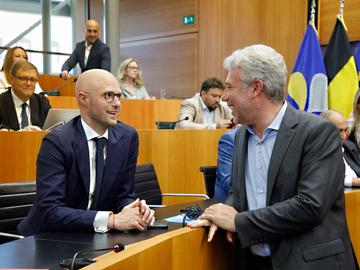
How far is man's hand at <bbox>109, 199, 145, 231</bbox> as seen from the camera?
6.26 feet

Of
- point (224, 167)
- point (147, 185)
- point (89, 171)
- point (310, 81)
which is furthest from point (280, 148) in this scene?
point (310, 81)

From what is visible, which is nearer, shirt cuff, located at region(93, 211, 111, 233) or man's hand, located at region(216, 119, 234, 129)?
shirt cuff, located at region(93, 211, 111, 233)

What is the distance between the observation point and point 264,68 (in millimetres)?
1766

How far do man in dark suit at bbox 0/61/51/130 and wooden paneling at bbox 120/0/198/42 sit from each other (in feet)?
17.6

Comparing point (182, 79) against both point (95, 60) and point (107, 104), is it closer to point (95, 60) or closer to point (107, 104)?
point (95, 60)

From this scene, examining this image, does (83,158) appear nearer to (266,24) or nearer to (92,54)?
(92,54)

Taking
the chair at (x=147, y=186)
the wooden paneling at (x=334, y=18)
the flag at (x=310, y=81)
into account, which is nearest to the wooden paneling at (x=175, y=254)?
the chair at (x=147, y=186)

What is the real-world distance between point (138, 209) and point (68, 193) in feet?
1.23

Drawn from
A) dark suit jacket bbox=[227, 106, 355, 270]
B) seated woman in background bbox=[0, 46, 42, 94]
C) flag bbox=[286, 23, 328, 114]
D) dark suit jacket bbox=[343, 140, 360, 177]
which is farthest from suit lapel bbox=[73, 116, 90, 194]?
flag bbox=[286, 23, 328, 114]

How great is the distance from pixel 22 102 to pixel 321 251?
321cm

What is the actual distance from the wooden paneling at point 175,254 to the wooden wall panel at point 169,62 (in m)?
7.33

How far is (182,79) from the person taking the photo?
9.47m

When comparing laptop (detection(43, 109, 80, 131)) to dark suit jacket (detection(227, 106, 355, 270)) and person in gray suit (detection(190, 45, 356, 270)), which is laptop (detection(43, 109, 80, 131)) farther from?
dark suit jacket (detection(227, 106, 355, 270))

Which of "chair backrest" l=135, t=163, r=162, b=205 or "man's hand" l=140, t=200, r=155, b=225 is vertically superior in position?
"man's hand" l=140, t=200, r=155, b=225
